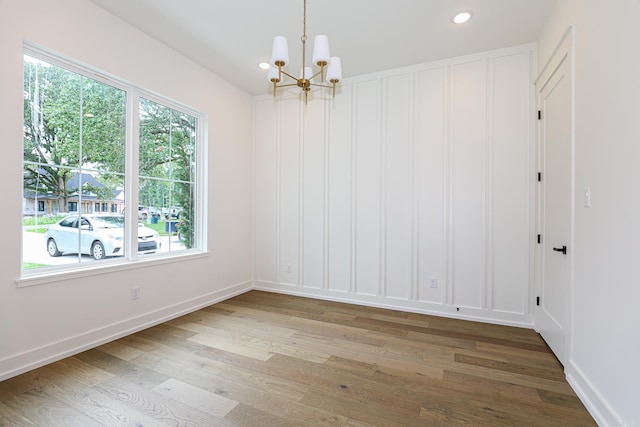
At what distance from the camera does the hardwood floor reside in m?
1.71

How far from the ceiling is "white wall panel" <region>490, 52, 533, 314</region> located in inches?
14.0

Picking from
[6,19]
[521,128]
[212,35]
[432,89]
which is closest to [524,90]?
[521,128]

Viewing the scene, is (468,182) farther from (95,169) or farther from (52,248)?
(52,248)

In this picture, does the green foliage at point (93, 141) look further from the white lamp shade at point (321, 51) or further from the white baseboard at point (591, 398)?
the white baseboard at point (591, 398)

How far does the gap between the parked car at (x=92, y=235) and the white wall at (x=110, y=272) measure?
246 mm

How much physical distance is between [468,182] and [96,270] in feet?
12.4

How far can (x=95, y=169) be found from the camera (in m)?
2.69

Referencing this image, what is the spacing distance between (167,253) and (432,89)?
3618 millimetres

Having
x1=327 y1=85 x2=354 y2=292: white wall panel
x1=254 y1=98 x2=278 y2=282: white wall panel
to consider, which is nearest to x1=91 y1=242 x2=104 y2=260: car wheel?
x1=254 y1=98 x2=278 y2=282: white wall panel

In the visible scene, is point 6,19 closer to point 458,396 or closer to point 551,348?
point 458,396

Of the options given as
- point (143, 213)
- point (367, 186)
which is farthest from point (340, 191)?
point (143, 213)

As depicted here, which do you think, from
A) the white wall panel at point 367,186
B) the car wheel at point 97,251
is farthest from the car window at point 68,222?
the white wall panel at point 367,186

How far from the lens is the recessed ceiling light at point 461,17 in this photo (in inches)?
103

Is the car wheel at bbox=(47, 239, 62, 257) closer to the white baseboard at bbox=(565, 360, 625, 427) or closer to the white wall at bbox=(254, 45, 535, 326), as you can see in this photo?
the white wall at bbox=(254, 45, 535, 326)
